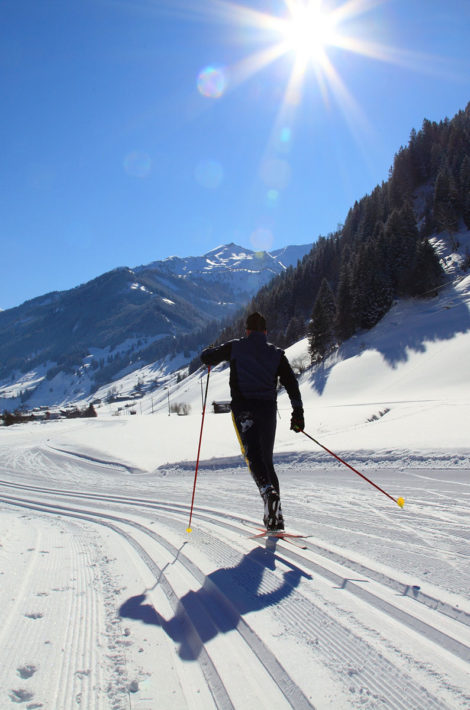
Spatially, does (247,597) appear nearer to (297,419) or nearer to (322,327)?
(297,419)

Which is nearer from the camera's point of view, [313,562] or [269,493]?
[313,562]

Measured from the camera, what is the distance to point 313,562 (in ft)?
9.41

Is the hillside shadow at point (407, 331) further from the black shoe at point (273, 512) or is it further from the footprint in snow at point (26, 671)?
the footprint in snow at point (26, 671)

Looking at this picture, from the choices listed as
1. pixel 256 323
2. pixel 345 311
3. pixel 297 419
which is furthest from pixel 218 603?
pixel 345 311

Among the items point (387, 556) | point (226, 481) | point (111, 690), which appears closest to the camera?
point (111, 690)

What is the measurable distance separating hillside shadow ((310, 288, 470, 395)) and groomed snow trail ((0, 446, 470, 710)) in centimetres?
4070

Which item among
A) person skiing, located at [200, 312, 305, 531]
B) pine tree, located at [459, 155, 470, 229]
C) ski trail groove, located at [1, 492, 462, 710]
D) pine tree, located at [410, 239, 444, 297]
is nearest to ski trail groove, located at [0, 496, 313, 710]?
ski trail groove, located at [1, 492, 462, 710]

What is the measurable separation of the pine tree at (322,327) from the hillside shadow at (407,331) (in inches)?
101

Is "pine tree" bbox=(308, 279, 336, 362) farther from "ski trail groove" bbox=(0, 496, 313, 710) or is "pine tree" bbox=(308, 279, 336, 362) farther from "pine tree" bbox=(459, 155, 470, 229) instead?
"ski trail groove" bbox=(0, 496, 313, 710)

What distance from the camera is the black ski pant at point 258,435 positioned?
370 cm

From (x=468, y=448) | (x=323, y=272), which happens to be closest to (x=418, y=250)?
(x=323, y=272)

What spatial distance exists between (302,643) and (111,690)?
0.88 meters

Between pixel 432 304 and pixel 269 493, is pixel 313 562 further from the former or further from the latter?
pixel 432 304

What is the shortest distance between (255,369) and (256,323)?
0.55 meters
